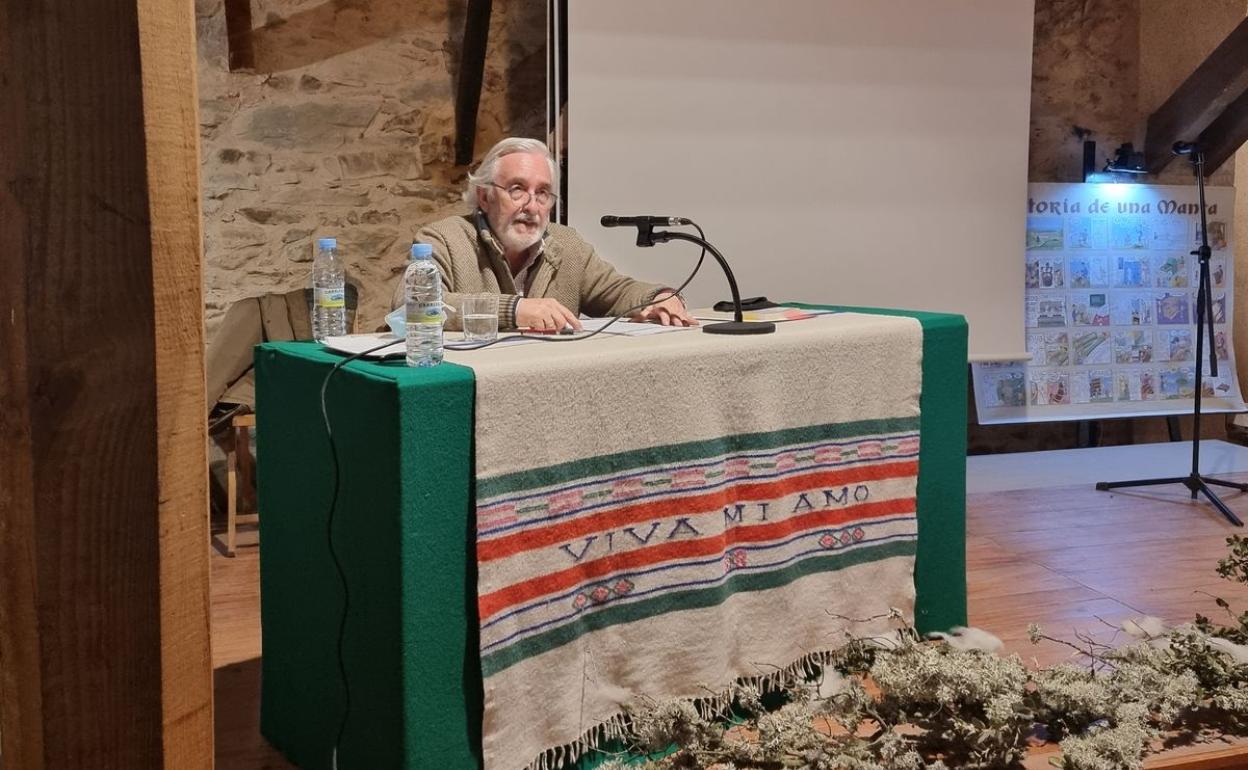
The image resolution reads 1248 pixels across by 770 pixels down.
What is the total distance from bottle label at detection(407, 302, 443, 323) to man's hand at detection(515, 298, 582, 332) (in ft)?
1.81

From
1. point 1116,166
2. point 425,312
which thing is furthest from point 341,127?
point 1116,166

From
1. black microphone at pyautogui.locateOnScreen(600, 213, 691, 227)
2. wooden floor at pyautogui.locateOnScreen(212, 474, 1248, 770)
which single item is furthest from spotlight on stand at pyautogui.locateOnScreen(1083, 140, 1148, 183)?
black microphone at pyautogui.locateOnScreen(600, 213, 691, 227)

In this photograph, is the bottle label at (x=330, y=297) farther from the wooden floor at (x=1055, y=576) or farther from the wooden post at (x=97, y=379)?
the wooden post at (x=97, y=379)

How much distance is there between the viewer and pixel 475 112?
437cm

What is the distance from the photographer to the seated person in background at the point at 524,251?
2.97 metres

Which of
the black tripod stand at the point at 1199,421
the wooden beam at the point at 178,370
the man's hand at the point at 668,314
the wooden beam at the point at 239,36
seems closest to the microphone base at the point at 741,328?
the man's hand at the point at 668,314

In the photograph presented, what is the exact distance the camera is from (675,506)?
90.1 inches

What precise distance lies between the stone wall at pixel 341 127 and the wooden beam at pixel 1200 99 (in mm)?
3033

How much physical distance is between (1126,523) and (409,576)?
3243 mm

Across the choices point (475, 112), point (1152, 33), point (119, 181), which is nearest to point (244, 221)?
point (475, 112)

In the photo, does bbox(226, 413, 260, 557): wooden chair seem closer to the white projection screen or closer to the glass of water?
the white projection screen

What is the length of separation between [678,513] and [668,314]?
2.07 ft

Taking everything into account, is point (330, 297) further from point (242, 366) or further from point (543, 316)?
point (242, 366)

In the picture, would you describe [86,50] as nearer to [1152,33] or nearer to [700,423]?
[700,423]
